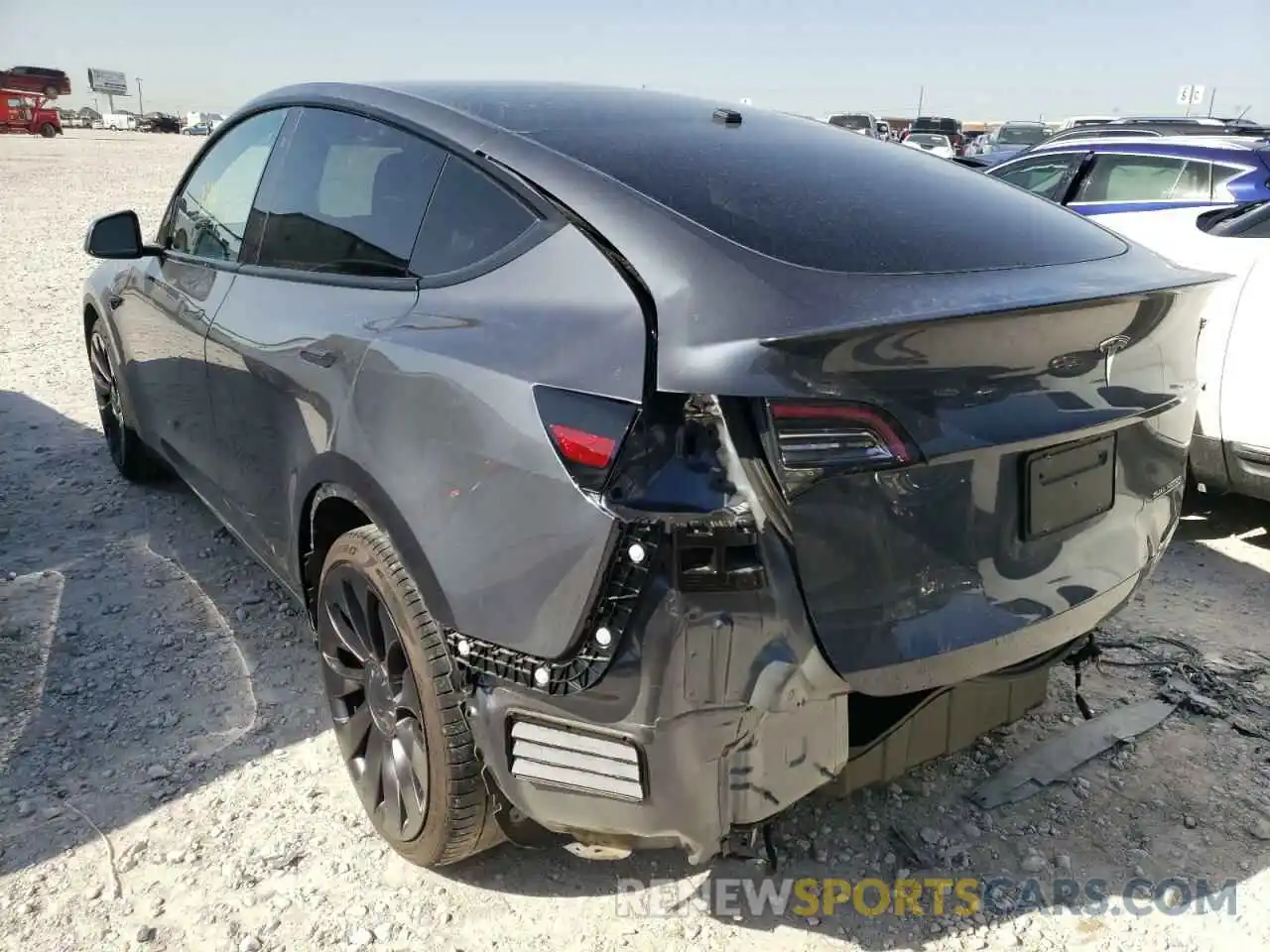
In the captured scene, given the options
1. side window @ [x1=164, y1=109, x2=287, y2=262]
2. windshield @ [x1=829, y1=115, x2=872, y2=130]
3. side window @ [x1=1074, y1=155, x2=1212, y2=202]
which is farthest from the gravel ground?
windshield @ [x1=829, y1=115, x2=872, y2=130]

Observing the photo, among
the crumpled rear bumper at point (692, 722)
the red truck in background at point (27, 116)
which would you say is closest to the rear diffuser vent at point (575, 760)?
Answer: the crumpled rear bumper at point (692, 722)

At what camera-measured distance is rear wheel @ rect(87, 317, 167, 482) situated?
4.43 meters

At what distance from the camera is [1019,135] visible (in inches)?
867

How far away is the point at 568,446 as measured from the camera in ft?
5.46

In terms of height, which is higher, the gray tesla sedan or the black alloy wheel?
the gray tesla sedan

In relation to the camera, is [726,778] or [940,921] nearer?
[726,778]

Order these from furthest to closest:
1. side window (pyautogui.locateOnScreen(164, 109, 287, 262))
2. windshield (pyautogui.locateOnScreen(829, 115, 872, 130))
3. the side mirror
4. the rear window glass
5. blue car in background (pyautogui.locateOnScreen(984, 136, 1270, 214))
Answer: windshield (pyautogui.locateOnScreen(829, 115, 872, 130))
blue car in background (pyautogui.locateOnScreen(984, 136, 1270, 214))
the side mirror
side window (pyautogui.locateOnScreen(164, 109, 287, 262))
the rear window glass

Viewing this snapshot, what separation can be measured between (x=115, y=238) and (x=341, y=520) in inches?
70.1

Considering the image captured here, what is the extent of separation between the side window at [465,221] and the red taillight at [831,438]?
0.71m

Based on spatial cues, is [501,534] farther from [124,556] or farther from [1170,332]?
[124,556]

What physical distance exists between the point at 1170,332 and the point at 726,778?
1303mm

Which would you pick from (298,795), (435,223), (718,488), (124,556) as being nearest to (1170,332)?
(718,488)

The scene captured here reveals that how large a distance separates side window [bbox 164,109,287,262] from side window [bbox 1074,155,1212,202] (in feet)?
17.6

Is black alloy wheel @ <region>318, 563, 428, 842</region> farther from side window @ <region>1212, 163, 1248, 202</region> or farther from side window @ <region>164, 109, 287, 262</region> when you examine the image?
side window @ <region>1212, 163, 1248, 202</region>
